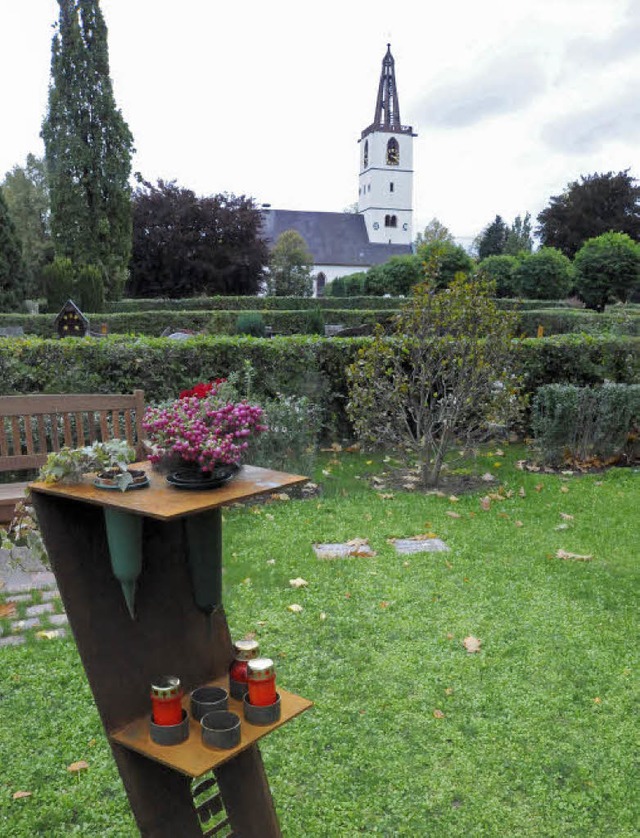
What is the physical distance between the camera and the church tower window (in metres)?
72.0

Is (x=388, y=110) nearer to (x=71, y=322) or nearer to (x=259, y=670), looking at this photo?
(x=71, y=322)

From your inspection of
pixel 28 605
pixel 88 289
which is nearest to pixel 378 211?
pixel 88 289

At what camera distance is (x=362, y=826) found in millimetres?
2299

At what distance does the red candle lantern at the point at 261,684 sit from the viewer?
1.74 metres

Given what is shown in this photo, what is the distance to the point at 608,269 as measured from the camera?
24.9 m

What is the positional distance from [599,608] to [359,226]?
229 ft

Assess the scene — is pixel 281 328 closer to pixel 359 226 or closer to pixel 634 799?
pixel 634 799

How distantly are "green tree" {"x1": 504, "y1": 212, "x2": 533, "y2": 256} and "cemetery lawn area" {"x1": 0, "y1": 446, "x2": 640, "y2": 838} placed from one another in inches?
1605

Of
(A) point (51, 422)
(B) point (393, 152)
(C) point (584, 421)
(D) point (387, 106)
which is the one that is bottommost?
(C) point (584, 421)

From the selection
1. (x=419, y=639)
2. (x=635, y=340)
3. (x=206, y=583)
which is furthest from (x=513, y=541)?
(x=635, y=340)

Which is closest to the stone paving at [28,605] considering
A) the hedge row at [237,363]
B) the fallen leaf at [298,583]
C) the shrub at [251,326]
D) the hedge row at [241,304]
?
the fallen leaf at [298,583]

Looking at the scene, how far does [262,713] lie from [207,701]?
0.16 m

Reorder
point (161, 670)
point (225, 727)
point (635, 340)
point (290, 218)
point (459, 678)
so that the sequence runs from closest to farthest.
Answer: point (225, 727)
point (161, 670)
point (459, 678)
point (635, 340)
point (290, 218)

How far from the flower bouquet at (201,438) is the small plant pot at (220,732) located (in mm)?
607
